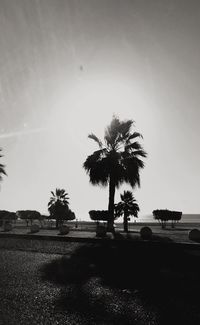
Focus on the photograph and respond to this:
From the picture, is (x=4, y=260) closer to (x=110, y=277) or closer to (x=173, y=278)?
(x=110, y=277)

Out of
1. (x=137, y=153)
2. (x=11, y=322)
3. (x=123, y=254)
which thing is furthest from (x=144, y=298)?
(x=137, y=153)

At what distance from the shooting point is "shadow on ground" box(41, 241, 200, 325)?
18.4 feet

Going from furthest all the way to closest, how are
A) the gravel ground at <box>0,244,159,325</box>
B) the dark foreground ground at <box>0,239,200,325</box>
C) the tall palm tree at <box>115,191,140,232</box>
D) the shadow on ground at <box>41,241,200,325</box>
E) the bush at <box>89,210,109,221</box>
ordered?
the bush at <box>89,210,109,221</box> → the tall palm tree at <box>115,191,140,232</box> → the shadow on ground at <box>41,241,200,325</box> → the dark foreground ground at <box>0,239,200,325</box> → the gravel ground at <box>0,244,159,325</box>

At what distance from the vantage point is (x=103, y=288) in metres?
7.55

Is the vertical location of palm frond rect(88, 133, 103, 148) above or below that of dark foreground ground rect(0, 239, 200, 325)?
above

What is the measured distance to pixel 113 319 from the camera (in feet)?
17.5

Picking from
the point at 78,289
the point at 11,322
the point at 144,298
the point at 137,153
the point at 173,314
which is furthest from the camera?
the point at 137,153

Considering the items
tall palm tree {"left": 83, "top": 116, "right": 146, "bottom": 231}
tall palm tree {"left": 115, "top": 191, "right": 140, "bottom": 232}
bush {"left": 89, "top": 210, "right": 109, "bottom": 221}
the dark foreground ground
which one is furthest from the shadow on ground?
bush {"left": 89, "top": 210, "right": 109, "bottom": 221}

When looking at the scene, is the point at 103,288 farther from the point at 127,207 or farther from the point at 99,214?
the point at 99,214

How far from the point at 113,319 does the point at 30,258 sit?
7875mm

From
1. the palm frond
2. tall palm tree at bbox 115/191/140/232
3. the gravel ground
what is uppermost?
the palm frond

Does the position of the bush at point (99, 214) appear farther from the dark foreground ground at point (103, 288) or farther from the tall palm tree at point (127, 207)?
the dark foreground ground at point (103, 288)

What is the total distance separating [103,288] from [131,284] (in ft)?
2.68

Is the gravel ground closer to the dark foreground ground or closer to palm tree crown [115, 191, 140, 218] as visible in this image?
the dark foreground ground
